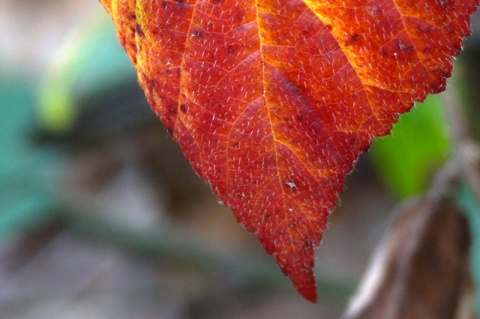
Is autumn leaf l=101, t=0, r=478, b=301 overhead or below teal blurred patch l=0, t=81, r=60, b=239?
overhead

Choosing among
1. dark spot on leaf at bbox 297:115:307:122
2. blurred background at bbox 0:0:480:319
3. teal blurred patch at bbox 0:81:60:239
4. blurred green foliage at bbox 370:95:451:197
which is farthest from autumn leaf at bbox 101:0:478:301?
teal blurred patch at bbox 0:81:60:239

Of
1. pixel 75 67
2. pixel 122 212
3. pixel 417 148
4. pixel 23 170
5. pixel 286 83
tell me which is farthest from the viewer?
pixel 122 212

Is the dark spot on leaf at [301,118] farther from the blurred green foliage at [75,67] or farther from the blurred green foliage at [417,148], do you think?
the blurred green foliage at [75,67]

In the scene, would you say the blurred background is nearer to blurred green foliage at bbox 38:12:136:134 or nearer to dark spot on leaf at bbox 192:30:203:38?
blurred green foliage at bbox 38:12:136:134

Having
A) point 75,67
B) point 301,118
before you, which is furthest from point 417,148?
point 301,118

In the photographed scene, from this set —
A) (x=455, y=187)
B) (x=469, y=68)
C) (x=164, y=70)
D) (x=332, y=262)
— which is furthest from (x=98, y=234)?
(x=164, y=70)

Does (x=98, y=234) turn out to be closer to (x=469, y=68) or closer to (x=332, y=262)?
(x=332, y=262)

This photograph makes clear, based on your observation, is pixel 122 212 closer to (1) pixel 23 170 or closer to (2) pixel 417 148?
(1) pixel 23 170
